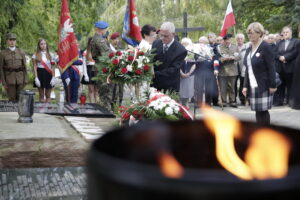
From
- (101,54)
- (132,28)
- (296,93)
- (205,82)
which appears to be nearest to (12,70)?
(101,54)

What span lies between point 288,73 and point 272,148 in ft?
40.5

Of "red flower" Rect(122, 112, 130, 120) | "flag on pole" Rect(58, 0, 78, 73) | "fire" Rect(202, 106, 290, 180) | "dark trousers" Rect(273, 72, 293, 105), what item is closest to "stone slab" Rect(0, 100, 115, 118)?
"flag on pole" Rect(58, 0, 78, 73)

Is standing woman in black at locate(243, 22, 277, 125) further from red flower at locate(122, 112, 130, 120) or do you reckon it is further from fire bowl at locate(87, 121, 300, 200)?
fire bowl at locate(87, 121, 300, 200)

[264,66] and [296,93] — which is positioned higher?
[264,66]

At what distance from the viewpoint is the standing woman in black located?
684cm

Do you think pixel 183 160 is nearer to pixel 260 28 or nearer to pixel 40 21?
pixel 260 28

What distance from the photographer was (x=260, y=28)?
677 centimetres

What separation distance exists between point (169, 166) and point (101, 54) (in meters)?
9.08

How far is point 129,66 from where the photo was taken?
25.8 ft

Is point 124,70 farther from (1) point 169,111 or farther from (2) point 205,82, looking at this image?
(2) point 205,82

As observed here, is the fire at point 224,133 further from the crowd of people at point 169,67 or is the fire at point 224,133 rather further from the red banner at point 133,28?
the red banner at point 133,28

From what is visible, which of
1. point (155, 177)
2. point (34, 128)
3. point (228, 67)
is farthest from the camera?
point (228, 67)

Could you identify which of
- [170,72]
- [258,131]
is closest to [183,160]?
[258,131]

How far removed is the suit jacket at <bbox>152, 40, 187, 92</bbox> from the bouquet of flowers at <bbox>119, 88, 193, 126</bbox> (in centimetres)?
201
